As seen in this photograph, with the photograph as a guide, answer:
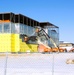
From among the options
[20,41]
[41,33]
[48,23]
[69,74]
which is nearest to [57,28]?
[48,23]

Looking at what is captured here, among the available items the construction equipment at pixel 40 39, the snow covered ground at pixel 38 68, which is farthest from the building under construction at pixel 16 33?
the snow covered ground at pixel 38 68

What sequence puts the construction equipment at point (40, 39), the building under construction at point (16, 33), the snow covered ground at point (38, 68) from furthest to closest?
1. the construction equipment at point (40, 39)
2. the building under construction at point (16, 33)
3. the snow covered ground at point (38, 68)

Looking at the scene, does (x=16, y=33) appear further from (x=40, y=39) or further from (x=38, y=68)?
(x=38, y=68)

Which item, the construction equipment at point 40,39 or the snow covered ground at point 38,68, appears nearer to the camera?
the snow covered ground at point 38,68

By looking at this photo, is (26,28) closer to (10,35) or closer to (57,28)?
(10,35)

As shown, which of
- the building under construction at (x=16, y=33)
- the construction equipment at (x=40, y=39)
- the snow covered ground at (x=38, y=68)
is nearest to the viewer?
the snow covered ground at (x=38, y=68)

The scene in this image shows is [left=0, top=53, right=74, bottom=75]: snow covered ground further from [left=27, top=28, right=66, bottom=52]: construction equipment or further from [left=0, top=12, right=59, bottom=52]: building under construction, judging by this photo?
[left=27, top=28, right=66, bottom=52]: construction equipment

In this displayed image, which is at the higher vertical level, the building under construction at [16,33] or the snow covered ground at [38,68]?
the building under construction at [16,33]

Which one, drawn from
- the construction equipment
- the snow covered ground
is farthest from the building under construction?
the snow covered ground

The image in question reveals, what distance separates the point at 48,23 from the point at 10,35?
22.3 metres

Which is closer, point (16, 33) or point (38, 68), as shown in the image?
point (38, 68)

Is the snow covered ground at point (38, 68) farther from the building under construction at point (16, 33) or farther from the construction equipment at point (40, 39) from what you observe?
the construction equipment at point (40, 39)

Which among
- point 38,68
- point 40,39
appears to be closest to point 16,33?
point 40,39

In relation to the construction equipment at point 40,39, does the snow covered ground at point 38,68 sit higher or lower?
lower
